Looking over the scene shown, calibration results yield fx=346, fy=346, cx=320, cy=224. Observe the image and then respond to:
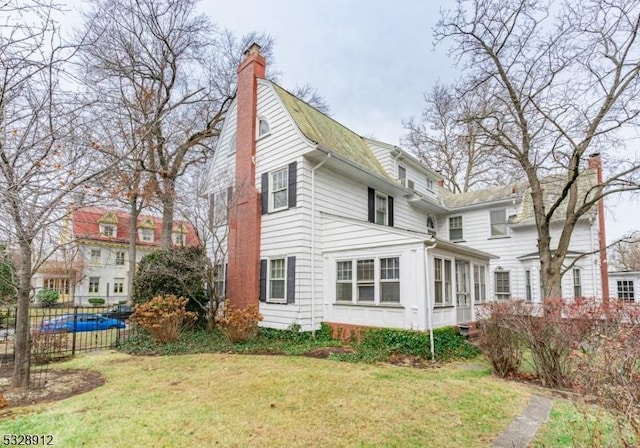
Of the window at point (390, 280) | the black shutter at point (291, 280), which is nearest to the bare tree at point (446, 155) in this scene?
the window at point (390, 280)

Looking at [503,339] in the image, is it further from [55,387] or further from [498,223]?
[498,223]

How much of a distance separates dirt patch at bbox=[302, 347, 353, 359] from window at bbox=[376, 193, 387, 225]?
5.91m

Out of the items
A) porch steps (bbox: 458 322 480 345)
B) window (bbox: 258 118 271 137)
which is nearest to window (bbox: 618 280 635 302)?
porch steps (bbox: 458 322 480 345)

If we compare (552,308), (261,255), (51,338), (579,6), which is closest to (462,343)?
(552,308)

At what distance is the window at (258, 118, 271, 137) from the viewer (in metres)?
12.5

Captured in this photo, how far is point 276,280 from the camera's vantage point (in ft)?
37.2

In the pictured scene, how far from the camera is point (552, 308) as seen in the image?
245 inches

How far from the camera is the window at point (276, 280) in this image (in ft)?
36.6

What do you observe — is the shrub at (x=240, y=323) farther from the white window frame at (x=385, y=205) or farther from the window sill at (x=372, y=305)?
the white window frame at (x=385, y=205)

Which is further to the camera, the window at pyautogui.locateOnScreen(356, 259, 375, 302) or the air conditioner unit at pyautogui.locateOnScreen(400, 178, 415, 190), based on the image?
the air conditioner unit at pyautogui.locateOnScreen(400, 178, 415, 190)

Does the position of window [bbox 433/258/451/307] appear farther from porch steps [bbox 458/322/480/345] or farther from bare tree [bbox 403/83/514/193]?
bare tree [bbox 403/83/514/193]

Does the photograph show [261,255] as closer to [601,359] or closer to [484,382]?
[484,382]

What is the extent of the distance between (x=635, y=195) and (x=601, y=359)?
9.85 m

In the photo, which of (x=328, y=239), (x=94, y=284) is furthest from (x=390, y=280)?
(x=94, y=284)
